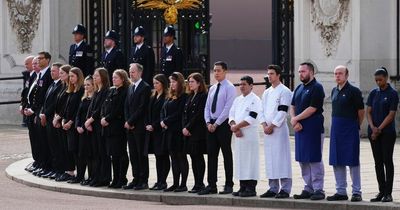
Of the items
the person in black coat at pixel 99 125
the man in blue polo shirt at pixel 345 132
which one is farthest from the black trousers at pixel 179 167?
the man in blue polo shirt at pixel 345 132

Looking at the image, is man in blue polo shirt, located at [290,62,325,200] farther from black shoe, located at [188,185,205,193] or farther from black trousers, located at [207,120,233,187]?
black shoe, located at [188,185,205,193]

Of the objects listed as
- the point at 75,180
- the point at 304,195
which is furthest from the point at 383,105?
the point at 75,180

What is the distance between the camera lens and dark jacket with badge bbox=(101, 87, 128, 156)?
20.9 m

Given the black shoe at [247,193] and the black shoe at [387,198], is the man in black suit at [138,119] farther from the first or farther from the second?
the black shoe at [387,198]

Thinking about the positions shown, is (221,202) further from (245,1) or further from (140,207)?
(245,1)

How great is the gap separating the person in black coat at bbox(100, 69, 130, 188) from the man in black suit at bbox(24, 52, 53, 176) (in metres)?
2.18

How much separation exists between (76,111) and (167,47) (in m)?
3.59

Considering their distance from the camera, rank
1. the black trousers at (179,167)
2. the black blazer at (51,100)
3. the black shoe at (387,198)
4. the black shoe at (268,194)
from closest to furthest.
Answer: the black shoe at (387,198) < the black shoe at (268,194) < the black trousers at (179,167) < the black blazer at (51,100)

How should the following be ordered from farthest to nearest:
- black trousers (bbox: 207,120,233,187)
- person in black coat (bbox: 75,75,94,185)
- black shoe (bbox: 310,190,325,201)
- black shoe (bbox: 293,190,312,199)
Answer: person in black coat (bbox: 75,75,94,185) → black trousers (bbox: 207,120,233,187) → black shoe (bbox: 293,190,312,199) → black shoe (bbox: 310,190,325,201)

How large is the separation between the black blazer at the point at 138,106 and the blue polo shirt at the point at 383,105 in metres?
3.64

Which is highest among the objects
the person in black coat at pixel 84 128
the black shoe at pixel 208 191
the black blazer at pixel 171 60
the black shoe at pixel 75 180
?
the black blazer at pixel 171 60

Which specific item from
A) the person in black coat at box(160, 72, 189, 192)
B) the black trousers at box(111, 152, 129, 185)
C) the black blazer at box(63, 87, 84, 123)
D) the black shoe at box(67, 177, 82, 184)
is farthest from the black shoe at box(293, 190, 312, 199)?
the black blazer at box(63, 87, 84, 123)

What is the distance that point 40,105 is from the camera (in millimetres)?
22906

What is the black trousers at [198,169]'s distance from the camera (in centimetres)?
1995
